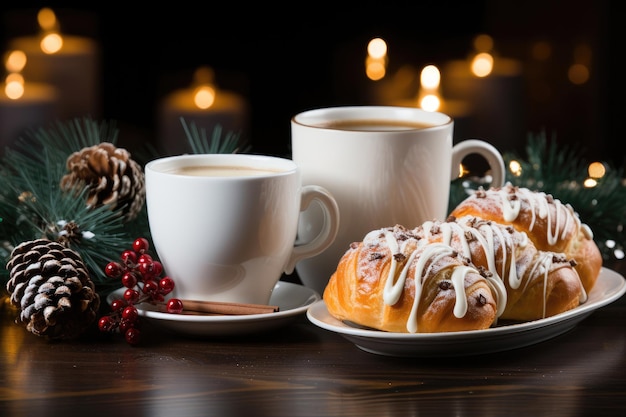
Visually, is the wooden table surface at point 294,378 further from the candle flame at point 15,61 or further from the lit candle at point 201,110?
the candle flame at point 15,61

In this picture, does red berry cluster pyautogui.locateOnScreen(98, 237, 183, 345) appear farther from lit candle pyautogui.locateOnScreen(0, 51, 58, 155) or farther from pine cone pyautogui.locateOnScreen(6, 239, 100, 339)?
lit candle pyautogui.locateOnScreen(0, 51, 58, 155)

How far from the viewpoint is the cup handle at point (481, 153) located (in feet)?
3.52

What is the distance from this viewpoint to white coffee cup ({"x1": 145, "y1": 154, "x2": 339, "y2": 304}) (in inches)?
34.2

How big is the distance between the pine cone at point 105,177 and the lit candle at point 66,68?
1.61 meters

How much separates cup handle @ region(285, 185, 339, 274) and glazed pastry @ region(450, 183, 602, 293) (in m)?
0.13

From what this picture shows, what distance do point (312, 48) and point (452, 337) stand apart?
2.04 metres

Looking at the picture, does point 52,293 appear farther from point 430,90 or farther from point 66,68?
point 66,68

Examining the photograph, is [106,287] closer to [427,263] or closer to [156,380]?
[156,380]

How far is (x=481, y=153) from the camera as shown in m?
1.09

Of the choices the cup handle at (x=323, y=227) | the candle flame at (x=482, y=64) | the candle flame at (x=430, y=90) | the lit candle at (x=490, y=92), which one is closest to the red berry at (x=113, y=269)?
the cup handle at (x=323, y=227)

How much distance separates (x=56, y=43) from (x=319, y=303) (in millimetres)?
2135

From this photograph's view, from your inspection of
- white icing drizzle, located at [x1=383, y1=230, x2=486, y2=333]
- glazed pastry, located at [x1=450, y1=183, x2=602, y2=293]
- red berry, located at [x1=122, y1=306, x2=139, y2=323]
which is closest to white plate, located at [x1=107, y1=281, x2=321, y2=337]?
red berry, located at [x1=122, y1=306, x2=139, y2=323]

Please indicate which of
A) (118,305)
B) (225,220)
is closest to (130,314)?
(118,305)

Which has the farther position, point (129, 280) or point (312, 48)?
point (312, 48)
